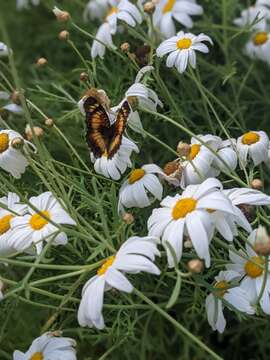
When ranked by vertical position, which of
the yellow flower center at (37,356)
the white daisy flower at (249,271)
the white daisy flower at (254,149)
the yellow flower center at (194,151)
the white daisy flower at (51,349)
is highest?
the yellow flower center at (194,151)

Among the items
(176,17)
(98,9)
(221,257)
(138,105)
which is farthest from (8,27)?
(221,257)

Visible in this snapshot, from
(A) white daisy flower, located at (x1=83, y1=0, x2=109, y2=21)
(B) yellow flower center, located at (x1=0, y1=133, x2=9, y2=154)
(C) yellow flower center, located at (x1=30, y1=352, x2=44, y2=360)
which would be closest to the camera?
(C) yellow flower center, located at (x1=30, y1=352, x2=44, y2=360)

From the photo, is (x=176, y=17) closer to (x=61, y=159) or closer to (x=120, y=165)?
(x=61, y=159)

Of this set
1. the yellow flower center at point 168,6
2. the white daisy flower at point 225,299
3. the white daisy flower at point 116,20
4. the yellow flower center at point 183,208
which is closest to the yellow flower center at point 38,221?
the yellow flower center at point 183,208

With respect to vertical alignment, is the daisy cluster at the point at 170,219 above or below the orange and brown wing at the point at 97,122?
below

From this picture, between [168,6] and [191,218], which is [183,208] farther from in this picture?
[168,6]

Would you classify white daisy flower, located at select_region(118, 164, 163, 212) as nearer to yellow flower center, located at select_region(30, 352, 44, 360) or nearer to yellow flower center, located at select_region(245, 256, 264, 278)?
yellow flower center, located at select_region(245, 256, 264, 278)

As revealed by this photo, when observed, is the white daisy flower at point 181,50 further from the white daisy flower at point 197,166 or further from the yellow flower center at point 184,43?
the white daisy flower at point 197,166

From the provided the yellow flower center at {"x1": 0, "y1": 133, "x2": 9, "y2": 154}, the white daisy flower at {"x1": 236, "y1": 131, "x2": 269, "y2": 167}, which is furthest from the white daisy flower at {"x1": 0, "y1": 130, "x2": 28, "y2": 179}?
the white daisy flower at {"x1": 236, "y1": 131, "x2": 269, "y2": 167}
